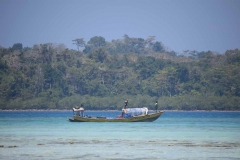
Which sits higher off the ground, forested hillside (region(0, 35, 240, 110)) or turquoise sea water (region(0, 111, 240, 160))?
forested hillside (region(0, 35, 240, 110))

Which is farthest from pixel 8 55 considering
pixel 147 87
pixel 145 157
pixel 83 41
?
pixel 145 157

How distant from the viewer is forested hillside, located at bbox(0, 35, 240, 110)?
118 m

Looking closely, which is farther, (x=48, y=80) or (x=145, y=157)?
(x=48, y=80)

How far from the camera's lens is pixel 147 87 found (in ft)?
400

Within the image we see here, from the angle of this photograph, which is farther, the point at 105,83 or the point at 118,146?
the point at 105,83

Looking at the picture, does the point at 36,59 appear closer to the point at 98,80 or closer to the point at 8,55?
the point at 8,55

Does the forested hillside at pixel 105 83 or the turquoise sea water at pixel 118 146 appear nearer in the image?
the turquoise sea water at pixel 118 146

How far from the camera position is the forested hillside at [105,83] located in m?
118

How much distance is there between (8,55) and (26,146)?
92.8 metres

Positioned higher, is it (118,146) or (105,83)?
(105,83)

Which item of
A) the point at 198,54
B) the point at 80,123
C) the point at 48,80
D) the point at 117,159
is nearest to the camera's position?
the point at 117,159

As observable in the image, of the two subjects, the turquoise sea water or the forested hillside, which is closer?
the turquoise sea water

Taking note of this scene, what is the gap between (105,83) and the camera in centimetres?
12406

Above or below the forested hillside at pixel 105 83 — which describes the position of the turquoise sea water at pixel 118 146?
below
